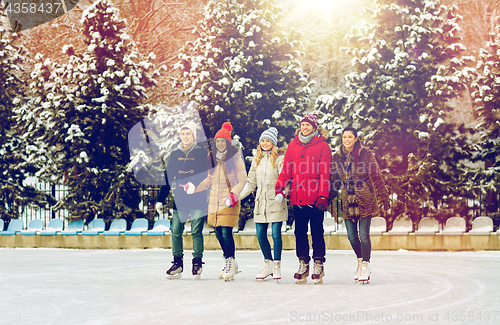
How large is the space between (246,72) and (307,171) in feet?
31.8

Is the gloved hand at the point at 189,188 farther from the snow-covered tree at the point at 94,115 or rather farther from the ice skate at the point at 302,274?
the snow-covered tree at the point at 94,115

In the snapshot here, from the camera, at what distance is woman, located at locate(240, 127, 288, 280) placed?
865 cm

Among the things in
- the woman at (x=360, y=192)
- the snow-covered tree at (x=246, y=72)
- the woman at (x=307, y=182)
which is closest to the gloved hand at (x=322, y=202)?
the woman at (x=307, y=182)

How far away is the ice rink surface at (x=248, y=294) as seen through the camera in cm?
629

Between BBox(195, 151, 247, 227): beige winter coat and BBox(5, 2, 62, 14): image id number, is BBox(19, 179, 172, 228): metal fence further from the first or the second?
BBox(5, 2, 62, 14): image id number

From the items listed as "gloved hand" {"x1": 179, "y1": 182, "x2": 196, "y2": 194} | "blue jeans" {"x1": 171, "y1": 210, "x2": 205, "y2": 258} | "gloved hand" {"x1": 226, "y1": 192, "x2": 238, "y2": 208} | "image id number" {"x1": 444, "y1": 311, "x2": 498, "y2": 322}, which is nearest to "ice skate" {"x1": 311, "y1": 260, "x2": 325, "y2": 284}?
"gloved hand" {"x1": 226, "y1": 192, "x2": 238, "y2": 208}

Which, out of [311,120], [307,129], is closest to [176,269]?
[307,129]

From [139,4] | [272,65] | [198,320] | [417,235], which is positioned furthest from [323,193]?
[139,4]

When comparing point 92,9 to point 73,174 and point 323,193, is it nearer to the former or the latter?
point 73,174

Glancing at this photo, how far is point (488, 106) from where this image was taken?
678 inches

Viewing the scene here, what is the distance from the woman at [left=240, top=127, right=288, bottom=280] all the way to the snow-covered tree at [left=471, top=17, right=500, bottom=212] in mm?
9583

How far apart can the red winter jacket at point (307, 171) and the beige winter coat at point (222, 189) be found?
2.44 ft
